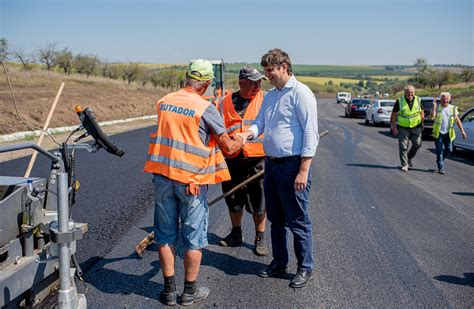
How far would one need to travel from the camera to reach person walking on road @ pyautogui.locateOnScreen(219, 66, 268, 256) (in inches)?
200

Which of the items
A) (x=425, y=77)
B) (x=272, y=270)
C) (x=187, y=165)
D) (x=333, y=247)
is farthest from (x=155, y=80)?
(x=187, y=165)

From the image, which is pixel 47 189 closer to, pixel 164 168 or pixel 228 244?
pixel 164 168

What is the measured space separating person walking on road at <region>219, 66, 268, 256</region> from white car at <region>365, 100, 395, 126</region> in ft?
66.2

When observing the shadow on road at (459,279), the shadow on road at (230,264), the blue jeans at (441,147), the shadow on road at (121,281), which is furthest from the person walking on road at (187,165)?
the blue jeans at (441,147)

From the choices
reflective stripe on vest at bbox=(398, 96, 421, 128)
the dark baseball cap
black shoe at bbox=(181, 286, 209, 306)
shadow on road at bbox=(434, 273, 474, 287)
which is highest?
the dark baseball cap

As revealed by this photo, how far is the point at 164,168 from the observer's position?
3695mm

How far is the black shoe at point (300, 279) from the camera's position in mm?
4234

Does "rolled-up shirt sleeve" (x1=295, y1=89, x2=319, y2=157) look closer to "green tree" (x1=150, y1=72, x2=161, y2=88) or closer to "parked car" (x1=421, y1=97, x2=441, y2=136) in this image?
"parked car" (x1=421, y1=97, x2=441, y2=136)

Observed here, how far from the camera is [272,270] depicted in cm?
449

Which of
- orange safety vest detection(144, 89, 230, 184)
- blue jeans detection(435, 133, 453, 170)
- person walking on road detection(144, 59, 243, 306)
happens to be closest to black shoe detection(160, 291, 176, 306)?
person walking on road detection(144, 59, 243, 306)

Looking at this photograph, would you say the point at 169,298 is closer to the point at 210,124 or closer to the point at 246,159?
the point at 210,124

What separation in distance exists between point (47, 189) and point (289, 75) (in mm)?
2198

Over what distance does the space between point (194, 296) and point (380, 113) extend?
72.8 feet

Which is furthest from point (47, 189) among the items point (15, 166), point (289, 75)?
point (15, 166)
